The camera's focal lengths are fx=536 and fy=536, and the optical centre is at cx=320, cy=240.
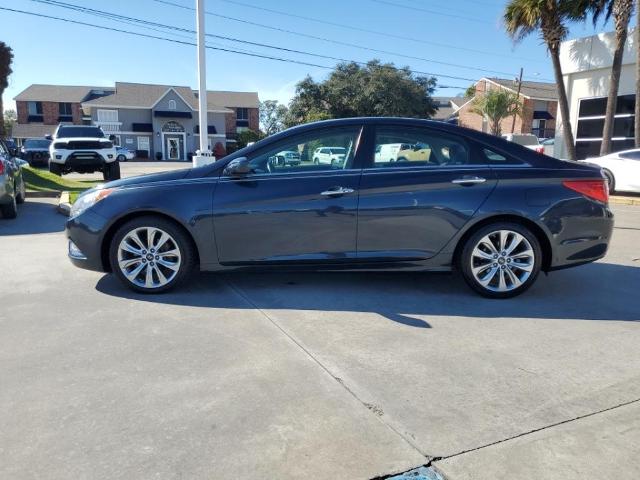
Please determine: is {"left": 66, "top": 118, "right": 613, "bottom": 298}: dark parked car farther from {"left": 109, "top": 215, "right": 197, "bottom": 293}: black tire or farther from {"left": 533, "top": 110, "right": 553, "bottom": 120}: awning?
{"left": 533, "top": 110, "right": 553, "bottom": 120}: awning

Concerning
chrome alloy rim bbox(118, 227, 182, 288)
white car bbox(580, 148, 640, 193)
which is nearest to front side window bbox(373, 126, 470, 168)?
chrome alloy rim bbox(118, 227, 182, 288)

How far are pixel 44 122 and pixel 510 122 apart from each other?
173 feet

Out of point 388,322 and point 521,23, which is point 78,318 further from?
point 521,23

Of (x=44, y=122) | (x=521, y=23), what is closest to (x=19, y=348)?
(x=521, y=23)

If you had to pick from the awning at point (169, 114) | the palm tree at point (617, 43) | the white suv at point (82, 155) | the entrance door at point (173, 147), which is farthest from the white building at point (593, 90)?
the entrance door at point (173, 147)

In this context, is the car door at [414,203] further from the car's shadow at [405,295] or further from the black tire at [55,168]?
the black tire at [55,168]

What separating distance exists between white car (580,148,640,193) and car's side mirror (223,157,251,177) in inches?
488

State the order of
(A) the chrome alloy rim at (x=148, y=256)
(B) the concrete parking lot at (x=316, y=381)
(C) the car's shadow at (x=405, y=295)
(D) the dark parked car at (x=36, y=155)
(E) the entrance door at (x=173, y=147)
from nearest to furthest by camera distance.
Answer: (B) the concrete parking lot at (x=316, y=381) → (C) the car's shadow at (x=405, y=295) → (A) the chrome alloy rim at (x=148, y=256) → (D) the dark parked car at (x=36, y=155) → (E) the entrance door at (x=173, y=147)

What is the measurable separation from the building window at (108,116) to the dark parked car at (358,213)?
54157 millimetres

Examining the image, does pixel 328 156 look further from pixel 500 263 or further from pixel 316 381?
pixel 316 381

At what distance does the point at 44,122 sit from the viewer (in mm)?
63250

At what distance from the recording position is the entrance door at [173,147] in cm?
5584

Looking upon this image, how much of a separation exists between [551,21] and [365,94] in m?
30.7

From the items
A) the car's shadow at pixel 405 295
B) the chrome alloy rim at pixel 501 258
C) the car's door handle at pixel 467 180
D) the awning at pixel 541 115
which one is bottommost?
the car's shadow at pixel 405 295
